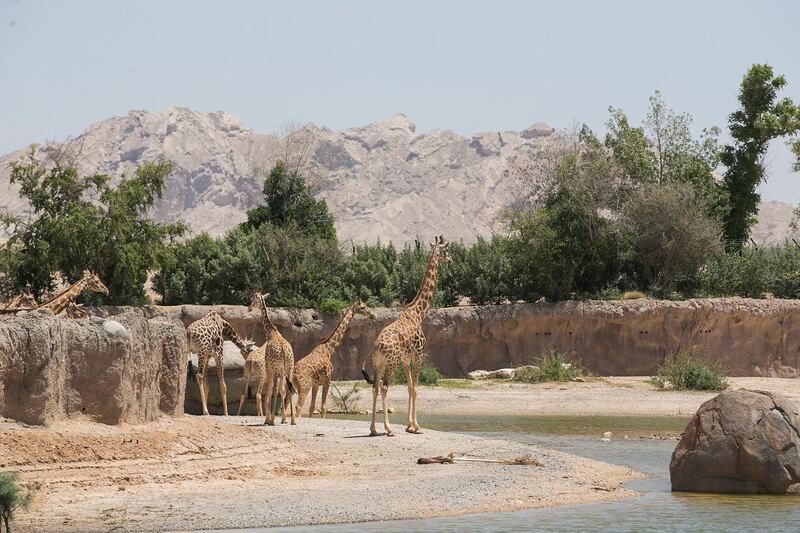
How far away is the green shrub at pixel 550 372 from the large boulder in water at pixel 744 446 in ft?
65.5

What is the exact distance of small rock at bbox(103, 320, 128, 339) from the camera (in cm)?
1716

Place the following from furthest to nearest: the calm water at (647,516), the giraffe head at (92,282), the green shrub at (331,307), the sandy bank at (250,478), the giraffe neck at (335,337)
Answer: the green shrub at (331,307) → the giraffe head at (92,282) → the giraffe neck at (335,337) → the calm water at (647,516) → the sandy bank at (250,478)

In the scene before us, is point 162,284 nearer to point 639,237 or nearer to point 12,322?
point 639,237

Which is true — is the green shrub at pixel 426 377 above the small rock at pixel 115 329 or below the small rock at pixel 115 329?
below

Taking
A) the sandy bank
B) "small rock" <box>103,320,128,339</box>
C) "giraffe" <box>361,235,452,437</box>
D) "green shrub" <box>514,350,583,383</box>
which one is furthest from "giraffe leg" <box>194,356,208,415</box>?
"green shrub" <box>514,350,583,383</box>

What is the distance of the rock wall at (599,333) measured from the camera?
132 ft

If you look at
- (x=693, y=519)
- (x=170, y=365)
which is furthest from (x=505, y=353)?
(x=693, y=519)

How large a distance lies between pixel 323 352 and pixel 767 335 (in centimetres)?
2132

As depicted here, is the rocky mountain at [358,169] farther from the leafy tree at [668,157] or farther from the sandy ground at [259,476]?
the sandy ground at [259,476]

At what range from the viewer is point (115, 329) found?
56.6ft

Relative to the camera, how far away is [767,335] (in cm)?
4078

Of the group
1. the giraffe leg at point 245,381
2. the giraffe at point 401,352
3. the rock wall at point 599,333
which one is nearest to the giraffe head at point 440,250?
the giraffe at point 401,352

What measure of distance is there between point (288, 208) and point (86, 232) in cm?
1225

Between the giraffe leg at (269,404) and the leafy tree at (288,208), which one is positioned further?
the leafy tree at (288,208)
